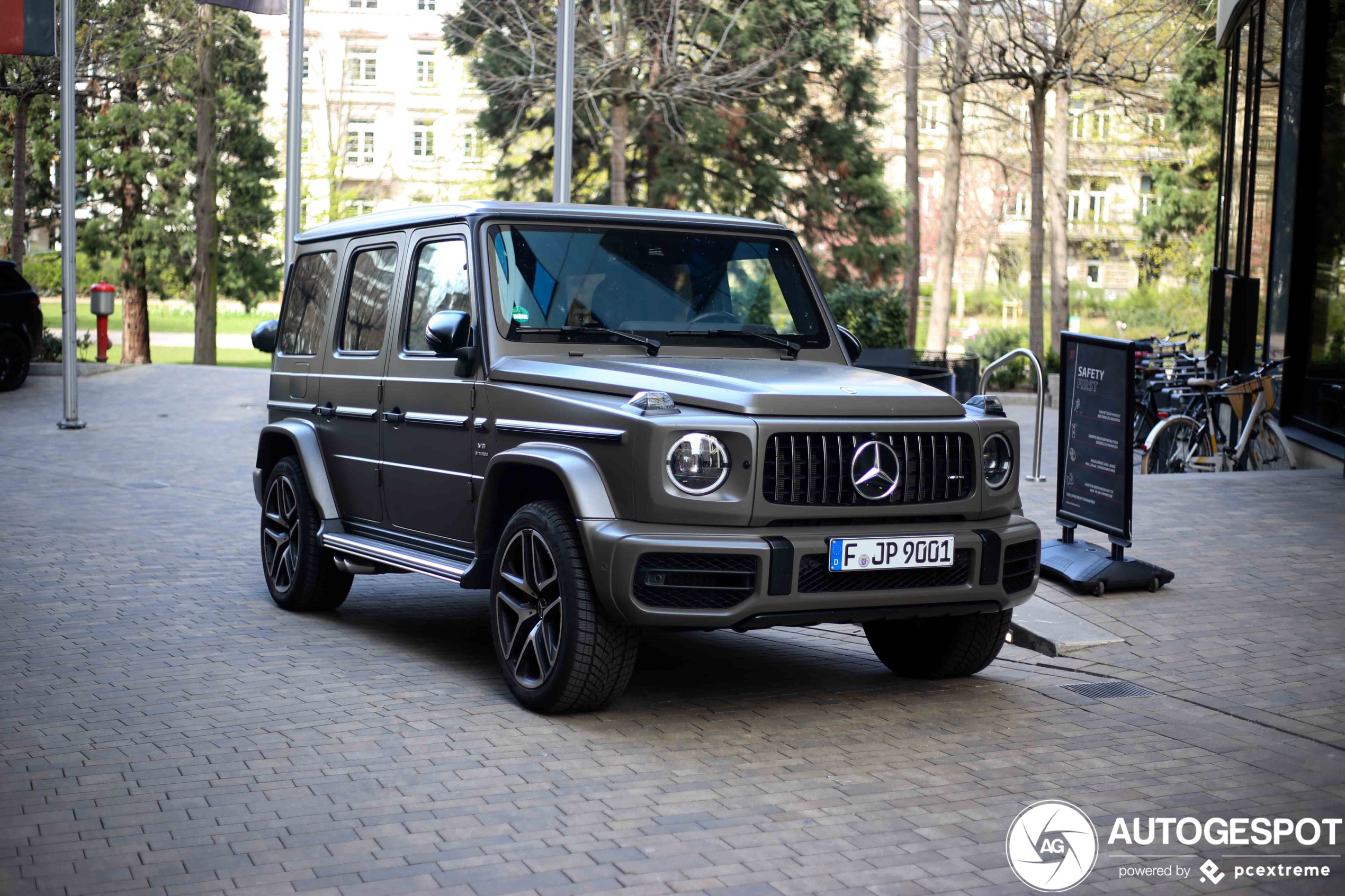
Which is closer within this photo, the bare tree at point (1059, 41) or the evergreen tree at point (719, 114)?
the bare tree at point (1059, 41)

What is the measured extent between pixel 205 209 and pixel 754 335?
111ft

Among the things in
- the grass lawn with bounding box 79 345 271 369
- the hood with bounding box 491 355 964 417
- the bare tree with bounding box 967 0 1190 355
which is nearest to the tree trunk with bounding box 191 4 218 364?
the grass lawn with bounding box 79 345 271 369

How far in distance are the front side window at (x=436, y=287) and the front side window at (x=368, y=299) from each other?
0.88ft

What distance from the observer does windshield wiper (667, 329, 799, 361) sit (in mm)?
6746

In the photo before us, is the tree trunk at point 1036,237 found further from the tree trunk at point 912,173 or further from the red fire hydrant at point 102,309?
the red fire hydrant at point 102,309

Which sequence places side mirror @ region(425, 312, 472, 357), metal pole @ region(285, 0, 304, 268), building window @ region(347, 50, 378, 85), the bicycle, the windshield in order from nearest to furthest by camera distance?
1. side mirror @ region(425, 312, 472, 357)
2. the windshield
3. the bicycle
4. metal pole @ region(285, 0, 304, 268)
5. building window @ region(347, 50, 378, 85)

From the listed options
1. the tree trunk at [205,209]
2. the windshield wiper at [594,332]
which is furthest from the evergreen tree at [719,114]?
the windshield wiper at [594,332]

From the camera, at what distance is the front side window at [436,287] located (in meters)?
6.82

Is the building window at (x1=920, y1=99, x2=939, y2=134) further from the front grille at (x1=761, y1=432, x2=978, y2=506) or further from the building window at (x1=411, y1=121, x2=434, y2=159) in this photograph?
the front grille at (x1=761, y1=432, x2=978, y2=506)

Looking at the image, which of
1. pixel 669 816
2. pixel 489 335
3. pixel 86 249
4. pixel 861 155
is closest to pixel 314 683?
pixel 489 335

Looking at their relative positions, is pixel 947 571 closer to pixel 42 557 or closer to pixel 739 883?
pixel 739 883

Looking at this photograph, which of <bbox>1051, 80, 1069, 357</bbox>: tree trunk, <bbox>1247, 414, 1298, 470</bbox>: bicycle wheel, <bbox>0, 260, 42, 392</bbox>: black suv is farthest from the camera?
<bbox>1051, 80, 1069, 357</bbox>: tree trunk

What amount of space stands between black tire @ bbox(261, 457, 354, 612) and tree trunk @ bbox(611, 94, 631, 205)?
66.5 ft

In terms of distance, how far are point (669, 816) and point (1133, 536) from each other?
20.5ft
